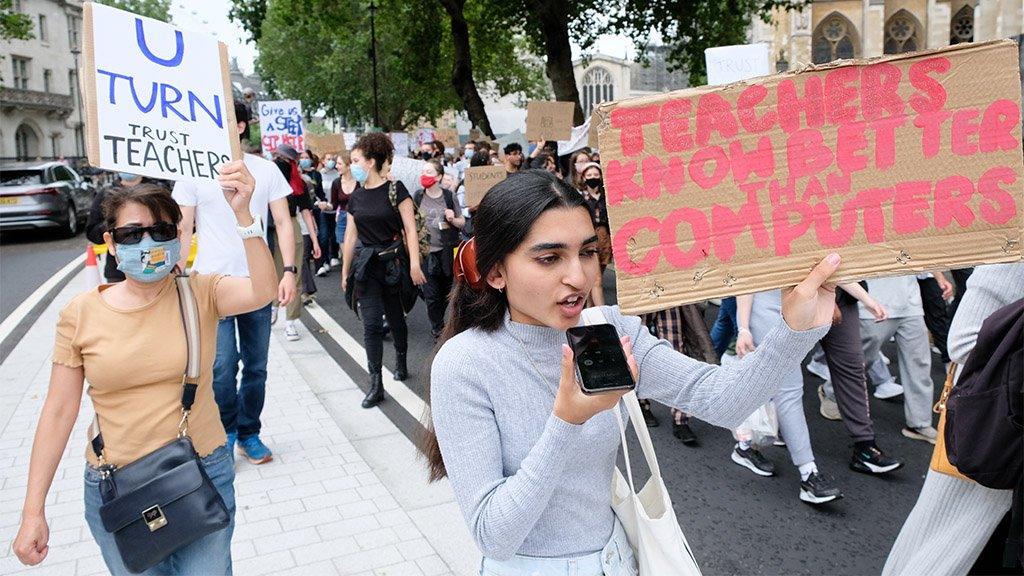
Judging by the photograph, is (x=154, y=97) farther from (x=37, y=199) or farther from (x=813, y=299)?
(x=37, y=199)

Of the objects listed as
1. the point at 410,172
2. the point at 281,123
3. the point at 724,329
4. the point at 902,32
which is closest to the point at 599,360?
the point at 724,329


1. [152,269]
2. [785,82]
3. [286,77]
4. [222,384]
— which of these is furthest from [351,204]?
[286,77]

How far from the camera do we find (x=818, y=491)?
15.0 feet

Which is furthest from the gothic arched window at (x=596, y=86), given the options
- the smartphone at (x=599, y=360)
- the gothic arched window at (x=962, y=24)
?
the smartphone at (x=599, y=360)

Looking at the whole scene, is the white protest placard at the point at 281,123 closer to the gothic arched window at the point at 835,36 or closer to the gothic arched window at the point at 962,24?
the gothic arched window at the point at 835,36

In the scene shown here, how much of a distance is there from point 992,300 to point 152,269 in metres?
2.71

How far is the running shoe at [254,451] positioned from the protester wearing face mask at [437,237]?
121 inches

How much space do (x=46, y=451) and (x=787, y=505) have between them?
360 cm

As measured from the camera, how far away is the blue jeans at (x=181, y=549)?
2689mm

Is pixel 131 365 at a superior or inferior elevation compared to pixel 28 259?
inferior

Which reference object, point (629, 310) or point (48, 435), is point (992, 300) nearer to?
point (629, 310)

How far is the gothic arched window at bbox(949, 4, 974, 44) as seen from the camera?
51.1m

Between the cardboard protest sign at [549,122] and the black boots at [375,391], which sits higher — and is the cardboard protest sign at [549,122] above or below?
above

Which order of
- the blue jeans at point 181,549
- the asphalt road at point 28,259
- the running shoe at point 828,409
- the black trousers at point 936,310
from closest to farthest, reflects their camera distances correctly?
the blue jeans at point 181,549 < the running shoe at point 828,409 < the black trousers at point 936,310 < the asphalt road at point 28,259
